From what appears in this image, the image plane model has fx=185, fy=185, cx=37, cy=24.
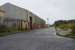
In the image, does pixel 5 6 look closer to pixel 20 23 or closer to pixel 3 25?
pixel 20 23

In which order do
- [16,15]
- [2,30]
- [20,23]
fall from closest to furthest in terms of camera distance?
[2,30] < [20,23] < [16,15]

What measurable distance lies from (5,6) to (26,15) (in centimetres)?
784

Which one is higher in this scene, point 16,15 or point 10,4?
point 10,4

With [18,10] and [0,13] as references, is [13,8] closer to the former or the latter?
[18,10]

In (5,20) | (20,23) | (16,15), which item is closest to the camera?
(5,20)

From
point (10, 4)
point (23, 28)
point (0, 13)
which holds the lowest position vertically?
point (23, 28)

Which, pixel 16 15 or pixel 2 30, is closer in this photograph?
pixel 2 30

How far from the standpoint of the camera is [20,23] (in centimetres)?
4925

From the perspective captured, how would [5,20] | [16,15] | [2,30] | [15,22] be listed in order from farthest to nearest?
[16,15], [15,22], [5,20], [2,30]

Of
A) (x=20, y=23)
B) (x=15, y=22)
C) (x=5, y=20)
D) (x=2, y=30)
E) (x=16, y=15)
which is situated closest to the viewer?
(x=2, y=30)

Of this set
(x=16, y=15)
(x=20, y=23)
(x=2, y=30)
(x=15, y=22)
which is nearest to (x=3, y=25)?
(x=2, y=30)

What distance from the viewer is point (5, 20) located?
37188 millimetres

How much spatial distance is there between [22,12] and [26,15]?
1774 mm

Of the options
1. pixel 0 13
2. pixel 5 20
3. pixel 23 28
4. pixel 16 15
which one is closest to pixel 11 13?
pixel 16 15
